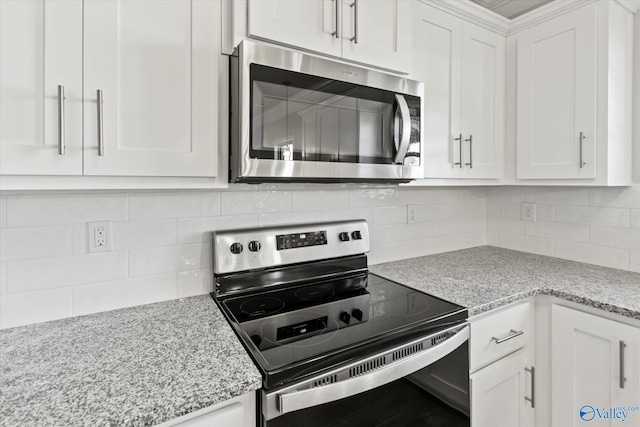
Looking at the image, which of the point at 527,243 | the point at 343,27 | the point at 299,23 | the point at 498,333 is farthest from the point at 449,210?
the point at 299,23

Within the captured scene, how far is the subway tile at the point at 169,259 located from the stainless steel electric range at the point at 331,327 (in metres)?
0.08

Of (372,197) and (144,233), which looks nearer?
(144,233)

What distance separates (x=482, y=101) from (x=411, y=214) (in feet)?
2.30

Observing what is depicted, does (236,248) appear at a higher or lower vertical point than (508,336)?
higher

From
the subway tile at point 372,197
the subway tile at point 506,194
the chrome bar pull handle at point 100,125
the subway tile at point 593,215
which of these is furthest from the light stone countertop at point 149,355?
the subway tile at point 506,194

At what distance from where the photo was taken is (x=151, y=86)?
39.6 inches

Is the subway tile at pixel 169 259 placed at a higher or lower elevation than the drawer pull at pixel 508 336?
higher

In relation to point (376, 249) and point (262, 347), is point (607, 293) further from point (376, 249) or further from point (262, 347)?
point (262, 347)

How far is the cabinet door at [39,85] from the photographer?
82 cm

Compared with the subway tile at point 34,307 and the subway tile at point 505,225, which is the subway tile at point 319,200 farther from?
the subway tile at point 505,225

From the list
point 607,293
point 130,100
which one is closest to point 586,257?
point 607,293

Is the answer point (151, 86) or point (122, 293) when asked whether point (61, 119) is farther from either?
Answer: point (122, 293)

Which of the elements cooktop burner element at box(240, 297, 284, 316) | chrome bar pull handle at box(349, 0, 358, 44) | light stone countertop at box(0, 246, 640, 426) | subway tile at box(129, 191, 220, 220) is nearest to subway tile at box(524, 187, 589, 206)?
light stone countertop at box(0, 246, 640, 426)

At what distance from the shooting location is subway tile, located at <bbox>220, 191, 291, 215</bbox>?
4.61 feet
